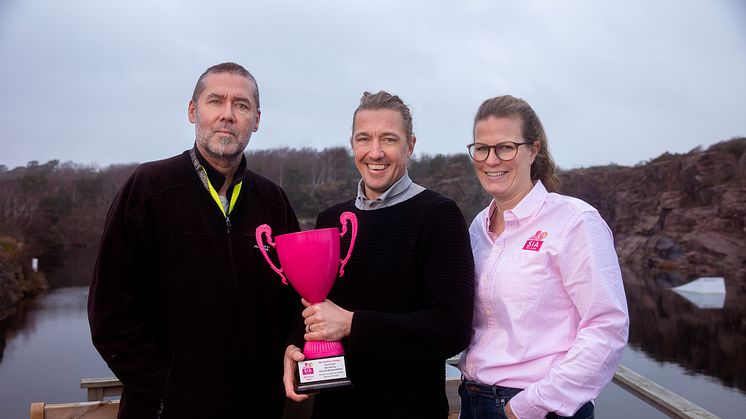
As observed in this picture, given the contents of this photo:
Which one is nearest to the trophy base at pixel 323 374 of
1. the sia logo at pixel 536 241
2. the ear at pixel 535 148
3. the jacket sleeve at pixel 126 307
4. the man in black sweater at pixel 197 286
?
the man in black sweater at pixel 197 286

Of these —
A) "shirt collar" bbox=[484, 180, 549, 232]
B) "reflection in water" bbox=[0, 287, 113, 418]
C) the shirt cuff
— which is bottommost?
"reflection in water" bbox=[0, 287, 113, 418]

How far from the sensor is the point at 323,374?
1.91 meters

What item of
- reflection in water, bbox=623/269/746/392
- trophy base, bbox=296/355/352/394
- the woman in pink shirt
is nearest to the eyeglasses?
the woman in pink shirt

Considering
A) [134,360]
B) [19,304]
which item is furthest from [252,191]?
[19,304]

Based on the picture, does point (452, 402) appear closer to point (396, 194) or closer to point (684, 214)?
point (396, 194)

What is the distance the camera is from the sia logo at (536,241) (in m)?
1.92

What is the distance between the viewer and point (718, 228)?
37000mm

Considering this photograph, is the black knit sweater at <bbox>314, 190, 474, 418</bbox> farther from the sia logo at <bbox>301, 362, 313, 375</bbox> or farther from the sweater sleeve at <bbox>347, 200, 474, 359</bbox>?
the sia logo at <bbox>301, 362, 313, 375</bbox>

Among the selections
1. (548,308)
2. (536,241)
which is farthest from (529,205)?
(548,308)

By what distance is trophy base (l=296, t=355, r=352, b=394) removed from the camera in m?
1.90

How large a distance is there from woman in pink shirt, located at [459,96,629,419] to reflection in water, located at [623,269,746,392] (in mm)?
20651

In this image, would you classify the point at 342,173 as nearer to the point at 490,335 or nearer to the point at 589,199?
the point at 589,199

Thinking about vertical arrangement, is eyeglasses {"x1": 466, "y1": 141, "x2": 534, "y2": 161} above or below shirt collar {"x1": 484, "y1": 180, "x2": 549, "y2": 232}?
above

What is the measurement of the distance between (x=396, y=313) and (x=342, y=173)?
192 feet
